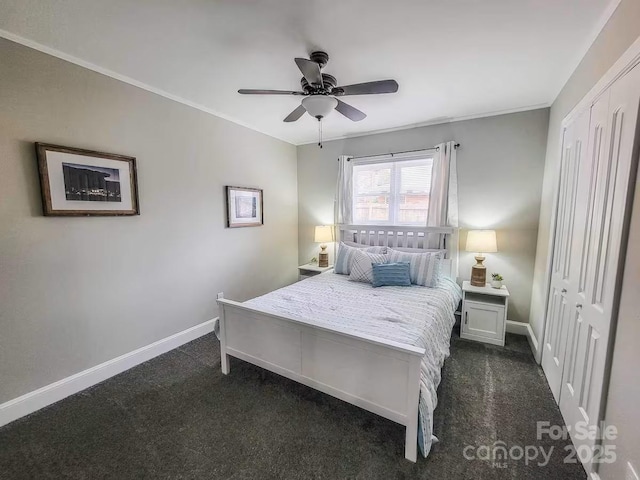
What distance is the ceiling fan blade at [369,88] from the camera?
6.12 feet

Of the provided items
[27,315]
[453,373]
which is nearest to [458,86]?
[453,373]

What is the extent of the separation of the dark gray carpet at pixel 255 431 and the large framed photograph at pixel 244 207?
6.19 ft

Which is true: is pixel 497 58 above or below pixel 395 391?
above

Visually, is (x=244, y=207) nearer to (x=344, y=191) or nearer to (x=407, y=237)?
(x=344, y=191)

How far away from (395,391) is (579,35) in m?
2.65

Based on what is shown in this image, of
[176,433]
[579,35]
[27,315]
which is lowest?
[176,433]

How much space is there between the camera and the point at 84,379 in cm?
221

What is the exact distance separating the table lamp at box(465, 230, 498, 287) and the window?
718 millimetres

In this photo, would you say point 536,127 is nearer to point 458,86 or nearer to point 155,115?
point 458,86

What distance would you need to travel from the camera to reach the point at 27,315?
193cm

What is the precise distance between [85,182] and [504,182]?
428cm

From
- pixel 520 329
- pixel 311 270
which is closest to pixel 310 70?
pixel 311 270

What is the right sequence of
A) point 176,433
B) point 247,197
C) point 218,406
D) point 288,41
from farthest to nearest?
point 247,197
point 218,406
point 288,41
point 176,433

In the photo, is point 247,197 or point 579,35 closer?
point 579,35
